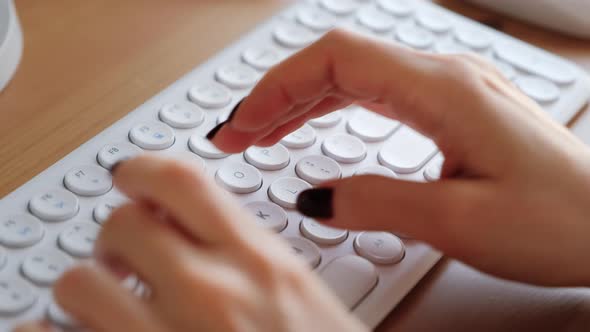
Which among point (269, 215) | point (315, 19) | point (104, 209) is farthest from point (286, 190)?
point (315, 19)

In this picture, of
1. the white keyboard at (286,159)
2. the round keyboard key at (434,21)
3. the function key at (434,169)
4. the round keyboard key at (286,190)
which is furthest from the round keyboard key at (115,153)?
the round keyboard key at (434,21)

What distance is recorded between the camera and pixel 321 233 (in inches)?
19.0

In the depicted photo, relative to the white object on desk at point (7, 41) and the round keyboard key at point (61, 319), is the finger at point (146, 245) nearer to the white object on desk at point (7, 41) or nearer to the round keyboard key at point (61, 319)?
the round keyboard key at point (61, 319)

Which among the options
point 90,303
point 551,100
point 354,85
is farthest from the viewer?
point 551,100

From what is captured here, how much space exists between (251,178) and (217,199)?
5.1 inches

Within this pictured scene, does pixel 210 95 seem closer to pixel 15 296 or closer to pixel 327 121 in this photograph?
pixel 327 121

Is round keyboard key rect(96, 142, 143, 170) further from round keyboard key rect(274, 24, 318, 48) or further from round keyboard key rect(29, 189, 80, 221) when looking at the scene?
round keyboard key rect(274, 24, 318, 48)

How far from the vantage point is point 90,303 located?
14.6 inches

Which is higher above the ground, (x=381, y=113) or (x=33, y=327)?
(x=381, y=113)

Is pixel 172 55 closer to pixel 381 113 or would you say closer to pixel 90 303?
pixel 381 113

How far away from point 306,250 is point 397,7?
0.34m

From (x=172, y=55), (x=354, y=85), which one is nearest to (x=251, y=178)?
(x=354, y=85)

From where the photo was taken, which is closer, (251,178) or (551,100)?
(251,178)

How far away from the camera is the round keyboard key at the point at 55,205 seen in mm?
468
